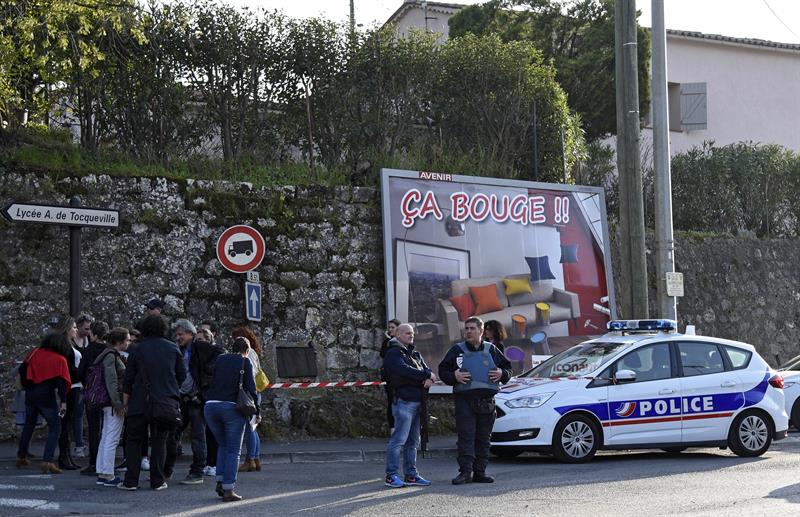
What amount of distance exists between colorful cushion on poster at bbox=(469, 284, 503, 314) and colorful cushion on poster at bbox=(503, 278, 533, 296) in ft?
0.88

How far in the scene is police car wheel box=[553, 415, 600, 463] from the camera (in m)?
13.2

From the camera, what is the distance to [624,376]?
13.6m

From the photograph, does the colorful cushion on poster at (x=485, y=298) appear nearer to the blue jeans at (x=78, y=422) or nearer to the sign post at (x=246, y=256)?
the sign post at (x=246, y=256)

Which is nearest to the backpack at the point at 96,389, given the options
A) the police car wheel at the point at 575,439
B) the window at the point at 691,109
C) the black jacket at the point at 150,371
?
the black jacket at the point at 150,371

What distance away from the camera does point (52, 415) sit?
12.8 meters

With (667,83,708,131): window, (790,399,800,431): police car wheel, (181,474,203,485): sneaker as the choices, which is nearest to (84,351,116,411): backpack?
(181,474,203,485): sneaker

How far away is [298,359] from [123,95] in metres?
5.05

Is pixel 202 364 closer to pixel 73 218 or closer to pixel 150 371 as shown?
pixel 150 371

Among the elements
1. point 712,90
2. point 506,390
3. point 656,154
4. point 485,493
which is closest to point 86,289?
point 506,390

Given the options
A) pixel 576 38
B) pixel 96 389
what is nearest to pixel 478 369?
pixel 96 389

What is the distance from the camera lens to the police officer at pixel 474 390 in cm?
1160

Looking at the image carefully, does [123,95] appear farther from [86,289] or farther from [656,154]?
[656,154]

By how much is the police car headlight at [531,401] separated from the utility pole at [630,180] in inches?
155

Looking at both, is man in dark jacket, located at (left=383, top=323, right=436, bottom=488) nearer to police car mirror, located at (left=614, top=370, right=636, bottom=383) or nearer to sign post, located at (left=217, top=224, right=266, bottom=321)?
police car mirror, located at (left=614, top=370, right=636, bottom=383)
